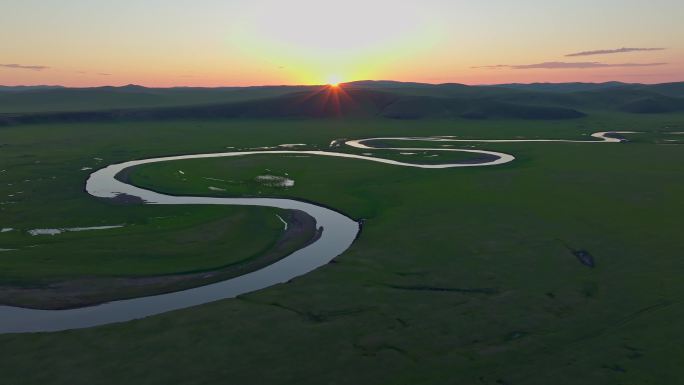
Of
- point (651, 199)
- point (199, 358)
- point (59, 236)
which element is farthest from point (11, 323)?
point (651, 199)

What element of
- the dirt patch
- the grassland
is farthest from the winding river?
the grassland

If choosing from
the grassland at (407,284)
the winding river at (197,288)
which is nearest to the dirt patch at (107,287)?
the winding river at (197,288)

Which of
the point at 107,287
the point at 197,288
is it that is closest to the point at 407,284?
the point at 197,288

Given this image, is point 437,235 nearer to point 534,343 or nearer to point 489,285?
point 489,285

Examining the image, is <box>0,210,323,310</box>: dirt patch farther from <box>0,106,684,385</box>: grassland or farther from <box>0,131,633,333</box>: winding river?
<box>0,106,684,385</box>: grassland

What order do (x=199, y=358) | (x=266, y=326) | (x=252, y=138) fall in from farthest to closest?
(x=252, y=138) < (x=266, y=326) < (x=199, y=358)

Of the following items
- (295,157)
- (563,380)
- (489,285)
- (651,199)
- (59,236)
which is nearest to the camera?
(563,380)

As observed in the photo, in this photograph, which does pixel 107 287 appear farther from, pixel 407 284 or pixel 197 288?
pixel 407 284

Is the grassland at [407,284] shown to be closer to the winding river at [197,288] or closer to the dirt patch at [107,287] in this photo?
the dirt patch at [107,287]
